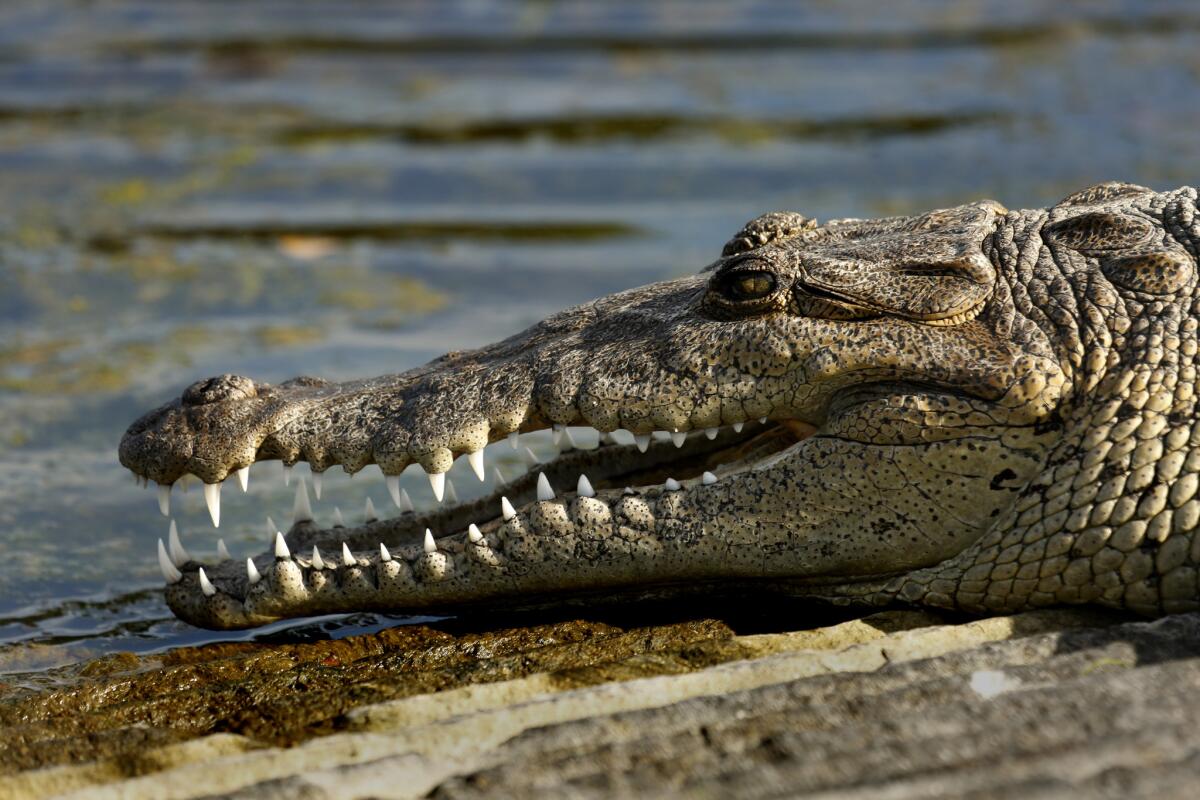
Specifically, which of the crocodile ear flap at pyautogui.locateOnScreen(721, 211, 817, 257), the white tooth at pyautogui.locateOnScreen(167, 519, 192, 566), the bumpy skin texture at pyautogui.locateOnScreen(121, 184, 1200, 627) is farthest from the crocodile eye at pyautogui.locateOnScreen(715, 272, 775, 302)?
the white tooth at pyautogui.locateOnScreen(167, 519, 192, 566)

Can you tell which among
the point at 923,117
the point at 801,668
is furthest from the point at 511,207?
the point at 801,668

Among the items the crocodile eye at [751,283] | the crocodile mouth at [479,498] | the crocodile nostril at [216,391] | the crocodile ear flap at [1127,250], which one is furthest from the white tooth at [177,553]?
the crocodile ear flap at [1127,250]

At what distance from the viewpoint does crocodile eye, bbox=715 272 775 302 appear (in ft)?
13.3

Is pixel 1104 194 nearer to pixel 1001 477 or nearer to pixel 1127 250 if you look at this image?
pixel 1127 250

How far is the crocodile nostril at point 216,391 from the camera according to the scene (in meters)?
4.16

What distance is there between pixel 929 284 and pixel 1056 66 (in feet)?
36.8

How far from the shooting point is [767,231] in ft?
14.5

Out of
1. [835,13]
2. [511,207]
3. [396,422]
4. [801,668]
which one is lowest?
[801,668]

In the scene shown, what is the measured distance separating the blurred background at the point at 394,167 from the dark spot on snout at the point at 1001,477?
1.93 meters

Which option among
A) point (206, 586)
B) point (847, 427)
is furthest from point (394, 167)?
point (847, 427)

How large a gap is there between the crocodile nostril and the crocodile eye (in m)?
1.36

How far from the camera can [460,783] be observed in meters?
2.88

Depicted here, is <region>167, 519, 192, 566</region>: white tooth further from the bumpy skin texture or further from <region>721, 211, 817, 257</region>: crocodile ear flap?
<region>721, 211, 817, 257</region>: crocodile ear flap

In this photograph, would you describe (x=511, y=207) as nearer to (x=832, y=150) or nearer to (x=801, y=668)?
(x=832, y=150)
